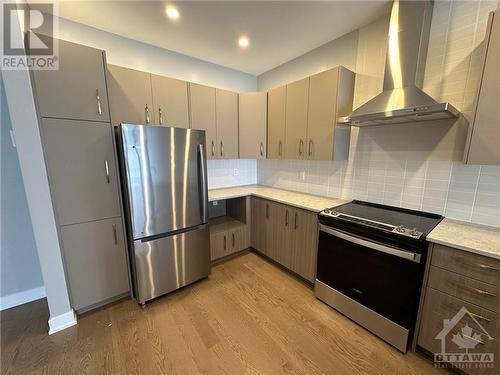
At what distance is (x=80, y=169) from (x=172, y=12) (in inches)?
64.1

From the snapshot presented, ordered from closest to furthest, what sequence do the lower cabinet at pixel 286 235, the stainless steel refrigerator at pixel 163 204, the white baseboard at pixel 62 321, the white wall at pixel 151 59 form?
1. the white baseboard at pixel 62 321
2. the stainless steel refrigerator at pixel 163 204
3. the white wall at pixel 151 59
4. the lower cabinet at pixel 286 235

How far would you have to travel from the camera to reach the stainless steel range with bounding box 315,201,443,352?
4.77 feet

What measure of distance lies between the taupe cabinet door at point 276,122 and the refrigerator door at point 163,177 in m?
1.07

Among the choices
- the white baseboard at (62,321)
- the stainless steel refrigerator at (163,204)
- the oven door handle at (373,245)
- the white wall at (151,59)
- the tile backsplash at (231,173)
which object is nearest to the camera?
the oven door handle at (373,245)

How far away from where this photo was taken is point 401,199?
1.98 m

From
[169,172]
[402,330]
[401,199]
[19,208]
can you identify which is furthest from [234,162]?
[402,330]

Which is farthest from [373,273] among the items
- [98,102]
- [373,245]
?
[98,102]

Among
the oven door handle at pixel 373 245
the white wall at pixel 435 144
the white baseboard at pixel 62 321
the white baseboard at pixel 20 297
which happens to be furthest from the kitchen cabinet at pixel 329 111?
the white baseboard at pixel 20 297

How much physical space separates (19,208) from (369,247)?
10.4ft

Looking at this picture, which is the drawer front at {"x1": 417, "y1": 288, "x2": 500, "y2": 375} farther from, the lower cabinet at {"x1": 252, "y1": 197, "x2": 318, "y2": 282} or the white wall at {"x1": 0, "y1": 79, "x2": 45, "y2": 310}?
the white wall at {"x1": 0, "y1": 79, "x2": 45, "y2": 310}

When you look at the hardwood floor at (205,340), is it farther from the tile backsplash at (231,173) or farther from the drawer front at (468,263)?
the tile backsplash at (231,173)

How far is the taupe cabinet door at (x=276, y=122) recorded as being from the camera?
2.65 m

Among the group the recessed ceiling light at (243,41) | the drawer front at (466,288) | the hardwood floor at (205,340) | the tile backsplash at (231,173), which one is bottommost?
the hardwood floor at (205,340)

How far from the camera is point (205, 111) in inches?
103
